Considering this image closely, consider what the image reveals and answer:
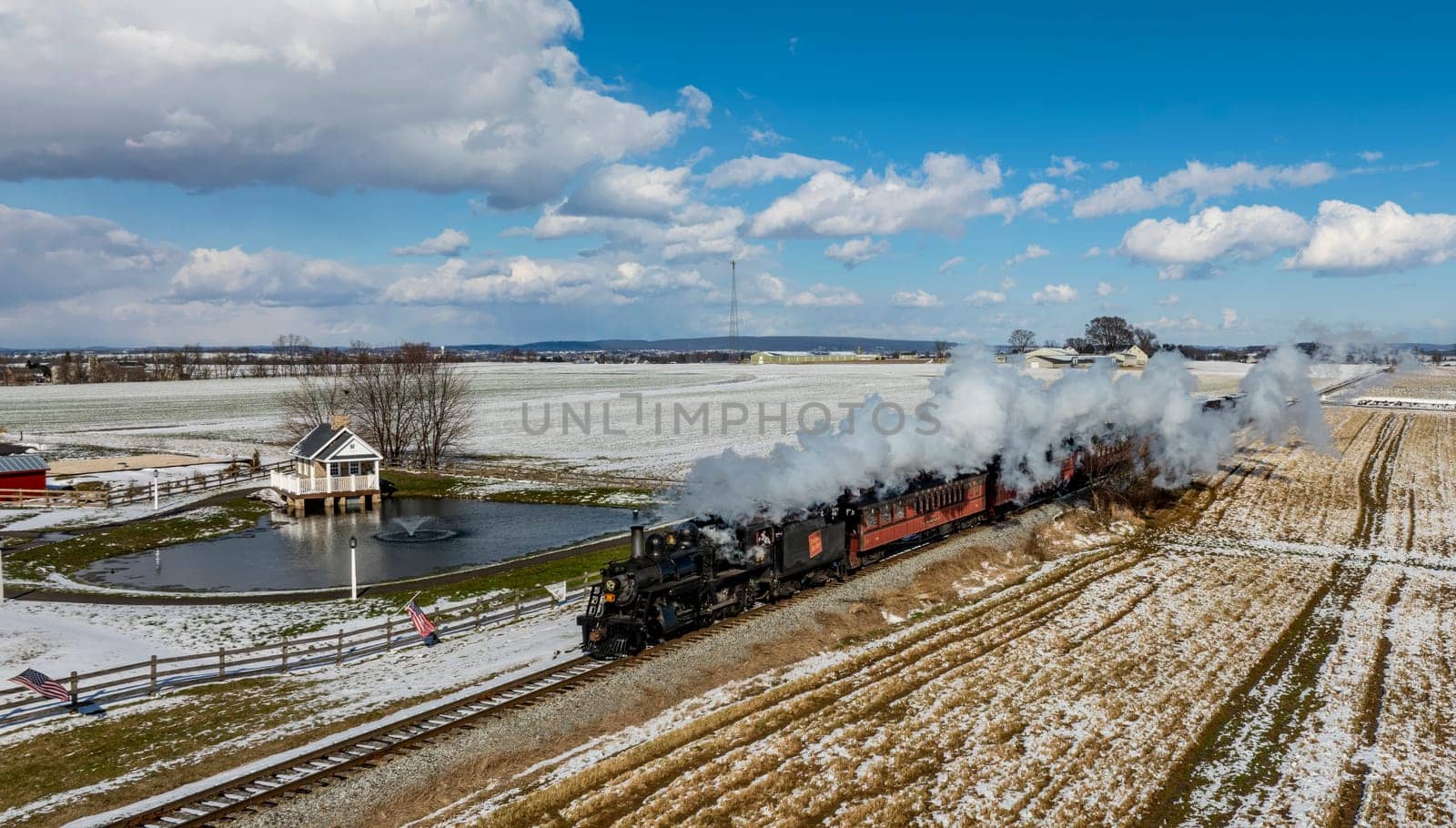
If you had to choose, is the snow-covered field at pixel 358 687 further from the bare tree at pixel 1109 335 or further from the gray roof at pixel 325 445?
the bare tree at pixel 1109 335

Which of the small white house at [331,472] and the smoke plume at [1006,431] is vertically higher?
the smoke plume at [1006,431]

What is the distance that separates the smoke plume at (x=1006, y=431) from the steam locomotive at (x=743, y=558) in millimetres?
653

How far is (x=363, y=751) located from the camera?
1593cm

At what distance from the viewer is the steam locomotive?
817 inches

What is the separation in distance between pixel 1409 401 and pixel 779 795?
360ft

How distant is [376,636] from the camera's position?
23.2 metres

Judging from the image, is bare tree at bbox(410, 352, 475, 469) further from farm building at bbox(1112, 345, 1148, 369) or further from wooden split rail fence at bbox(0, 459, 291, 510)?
farm building at bbox(1112, 345, 1148, 369)

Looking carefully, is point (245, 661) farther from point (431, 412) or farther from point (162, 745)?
point (431, 412)

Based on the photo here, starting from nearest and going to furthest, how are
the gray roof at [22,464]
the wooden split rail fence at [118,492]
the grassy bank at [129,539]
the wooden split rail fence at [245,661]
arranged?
1. the wooden split rail fence at [245,661]
2. the grassy bank at [129,539]
3. the wooden split rail fence at [118,492]
4. the gray roof at [22,464]

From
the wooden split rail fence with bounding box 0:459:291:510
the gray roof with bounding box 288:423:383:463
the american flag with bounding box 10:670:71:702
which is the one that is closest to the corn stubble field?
the american flag with bounding box 10:670:71:702

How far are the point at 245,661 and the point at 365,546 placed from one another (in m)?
18.3

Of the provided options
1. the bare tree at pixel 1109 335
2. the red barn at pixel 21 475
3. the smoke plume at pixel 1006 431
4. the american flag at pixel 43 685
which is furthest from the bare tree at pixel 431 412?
the bare tree at pixel 1109 335

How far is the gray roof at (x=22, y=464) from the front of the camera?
46156 mm

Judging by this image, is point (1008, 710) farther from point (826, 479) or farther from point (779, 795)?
point (826, 479)
